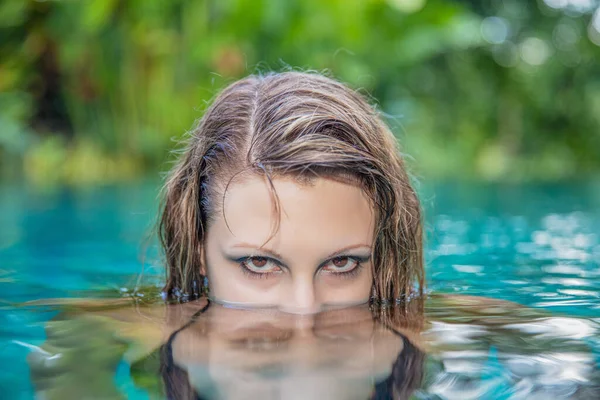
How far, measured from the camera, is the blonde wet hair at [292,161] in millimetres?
2047

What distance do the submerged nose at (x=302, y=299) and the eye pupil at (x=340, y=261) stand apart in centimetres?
10

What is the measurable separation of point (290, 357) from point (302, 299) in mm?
337

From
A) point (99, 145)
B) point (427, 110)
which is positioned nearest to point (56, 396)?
point (99, 145)

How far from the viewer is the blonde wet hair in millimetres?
2047

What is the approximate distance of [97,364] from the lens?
5.46 feet

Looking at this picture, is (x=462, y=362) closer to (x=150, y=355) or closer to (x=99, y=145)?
(x=150, y=355)

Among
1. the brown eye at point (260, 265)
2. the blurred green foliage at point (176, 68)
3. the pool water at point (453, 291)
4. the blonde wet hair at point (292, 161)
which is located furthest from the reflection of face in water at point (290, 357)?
the blurred green foliage at point (176, 68)

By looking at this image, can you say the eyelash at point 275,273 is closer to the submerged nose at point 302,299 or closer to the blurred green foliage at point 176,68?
the submerged nose at point 302,299

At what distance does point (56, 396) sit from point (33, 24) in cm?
969

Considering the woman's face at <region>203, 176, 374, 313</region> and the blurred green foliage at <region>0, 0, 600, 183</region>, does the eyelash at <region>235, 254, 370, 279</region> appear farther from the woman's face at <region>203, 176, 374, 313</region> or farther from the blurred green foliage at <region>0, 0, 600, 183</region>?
the blurred green foliage at <region>0, 0, 600, 183</region>

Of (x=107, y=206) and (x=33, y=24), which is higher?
(x=33, y=24)

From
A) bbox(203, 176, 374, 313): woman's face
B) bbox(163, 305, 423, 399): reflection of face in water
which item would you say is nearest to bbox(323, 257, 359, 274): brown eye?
bbox(203, 176, 374, 313): woman's face

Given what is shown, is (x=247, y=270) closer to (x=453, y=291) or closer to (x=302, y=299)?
(x=302, y=299)

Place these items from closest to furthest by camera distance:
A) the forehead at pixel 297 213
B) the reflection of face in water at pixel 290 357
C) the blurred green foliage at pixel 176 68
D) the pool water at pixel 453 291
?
the reflection of face in water at pixel 290 357
the pool water at pixel 453 291
the forehead at pixel 297 213
the blurred green foliage at pixel 176 68
